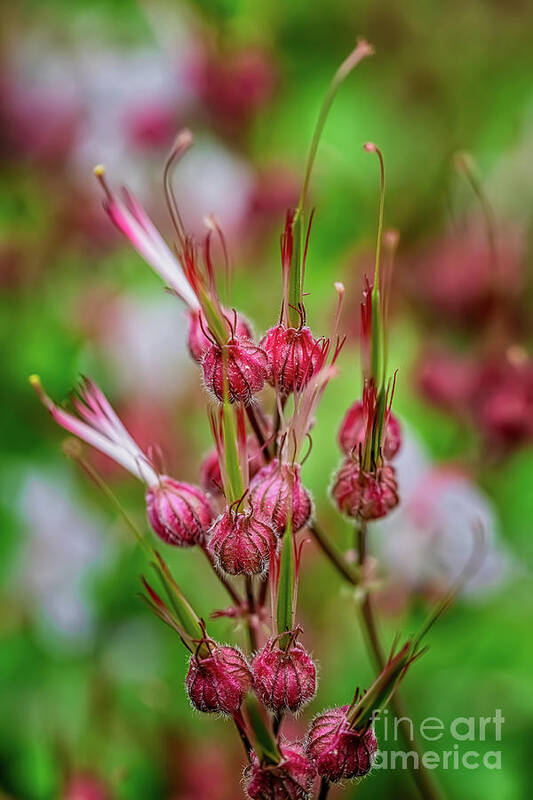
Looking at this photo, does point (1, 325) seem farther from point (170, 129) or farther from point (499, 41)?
point (499, 41)

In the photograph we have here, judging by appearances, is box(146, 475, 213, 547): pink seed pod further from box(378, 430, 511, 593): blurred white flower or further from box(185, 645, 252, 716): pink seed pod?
box(378, 430, 511, 593): blurred white flower

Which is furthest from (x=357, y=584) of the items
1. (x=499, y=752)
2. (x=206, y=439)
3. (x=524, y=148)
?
(x=524, y=148)

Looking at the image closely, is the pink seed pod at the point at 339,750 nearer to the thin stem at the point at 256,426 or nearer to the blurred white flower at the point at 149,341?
the thin stem at the point at 256,426

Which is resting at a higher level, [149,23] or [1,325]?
[149,23]

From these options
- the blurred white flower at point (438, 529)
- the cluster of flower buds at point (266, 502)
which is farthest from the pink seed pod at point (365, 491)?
the blurred white flower at point (438, 529)

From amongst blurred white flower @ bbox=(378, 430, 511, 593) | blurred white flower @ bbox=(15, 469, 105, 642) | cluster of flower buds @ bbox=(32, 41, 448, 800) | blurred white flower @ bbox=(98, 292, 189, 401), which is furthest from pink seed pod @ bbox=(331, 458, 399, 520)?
blurred white flower @ bbox=(98, 292, 189, 401)
